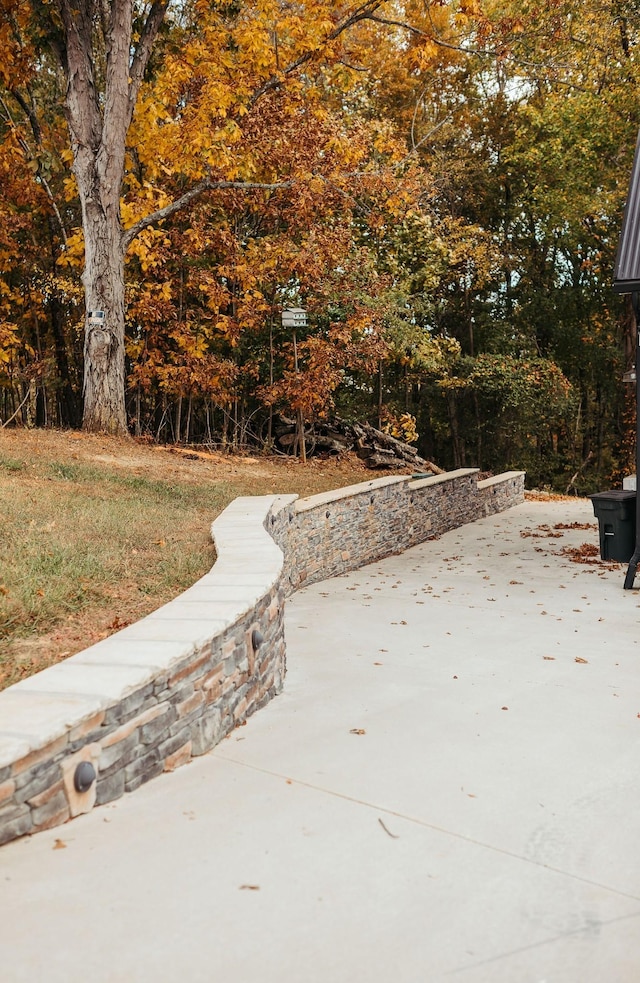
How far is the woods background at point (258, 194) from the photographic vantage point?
12.7m

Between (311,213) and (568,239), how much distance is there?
10.6 meters

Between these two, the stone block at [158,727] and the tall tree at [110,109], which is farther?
the tall tree at [110,109]

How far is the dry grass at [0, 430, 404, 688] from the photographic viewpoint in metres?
4.49

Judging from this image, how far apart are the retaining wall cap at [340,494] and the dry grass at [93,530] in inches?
28.1

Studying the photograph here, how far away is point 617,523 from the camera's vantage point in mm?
9602

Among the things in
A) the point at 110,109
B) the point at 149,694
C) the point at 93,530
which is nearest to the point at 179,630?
the point at 149,694

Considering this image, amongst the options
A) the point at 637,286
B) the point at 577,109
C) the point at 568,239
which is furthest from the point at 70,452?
the point at 568,239

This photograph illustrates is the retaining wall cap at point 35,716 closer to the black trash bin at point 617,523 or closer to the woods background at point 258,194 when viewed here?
the black trash bin at point 617,523

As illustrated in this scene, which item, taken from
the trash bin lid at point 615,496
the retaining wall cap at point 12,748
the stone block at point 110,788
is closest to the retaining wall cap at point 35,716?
the retaining wall cap at point 12,748

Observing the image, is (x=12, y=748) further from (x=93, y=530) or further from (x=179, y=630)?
(x=93, y=530)

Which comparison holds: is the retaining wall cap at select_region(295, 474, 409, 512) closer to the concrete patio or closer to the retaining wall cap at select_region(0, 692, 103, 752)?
the concrete patio

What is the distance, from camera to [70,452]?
426 inches

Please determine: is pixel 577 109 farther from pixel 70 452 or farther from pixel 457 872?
pixel 457 872

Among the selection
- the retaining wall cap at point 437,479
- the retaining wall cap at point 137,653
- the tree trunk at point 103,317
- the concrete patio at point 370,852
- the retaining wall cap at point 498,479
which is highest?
the tree trunk at point 103,317
